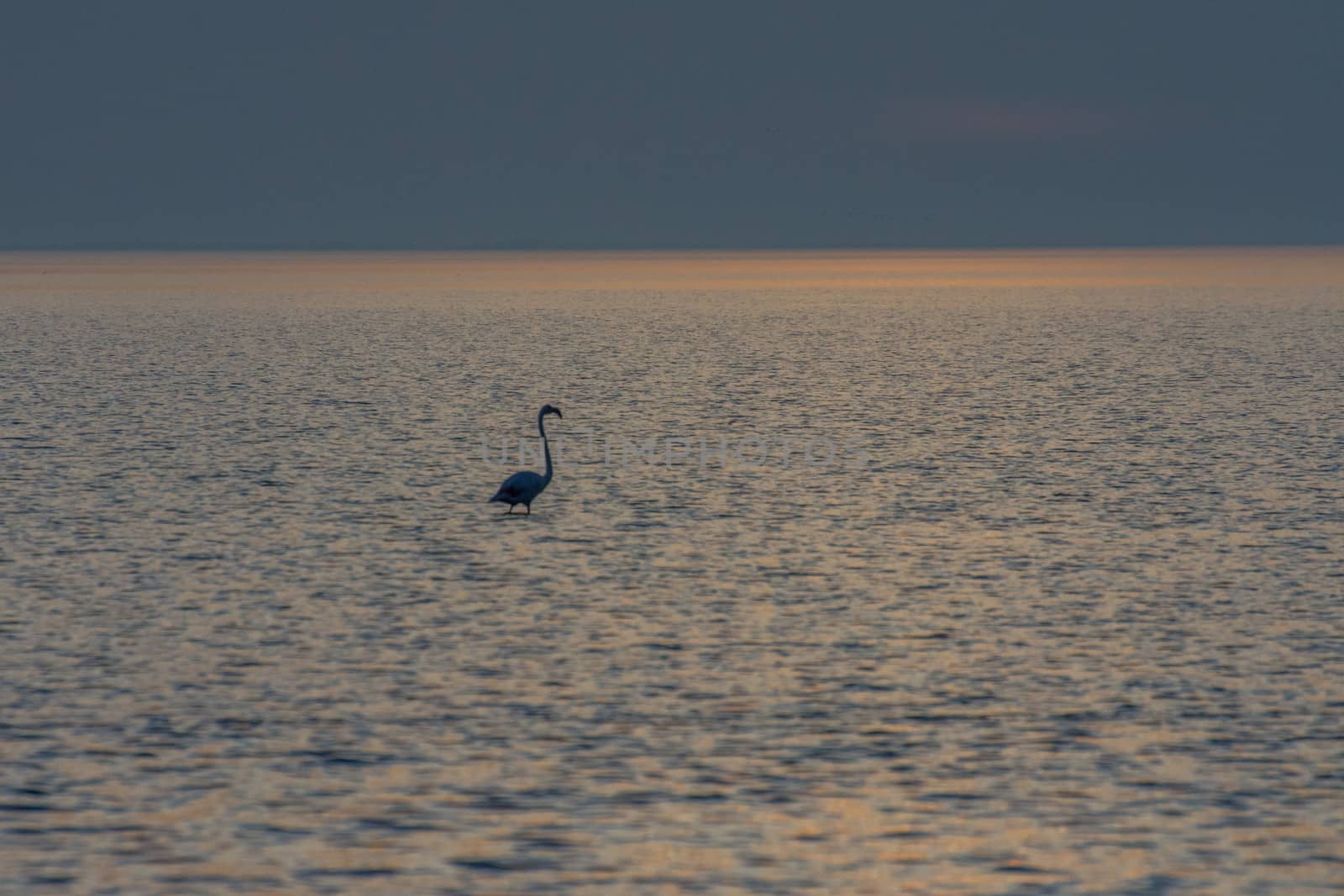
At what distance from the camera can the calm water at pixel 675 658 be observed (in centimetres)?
1475

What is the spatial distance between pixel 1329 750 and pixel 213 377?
188 ft

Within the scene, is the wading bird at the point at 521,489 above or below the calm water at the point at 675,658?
above

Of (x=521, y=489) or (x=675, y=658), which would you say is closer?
(x=675, y=658)

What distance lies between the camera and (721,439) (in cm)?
4672

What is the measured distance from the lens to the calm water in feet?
48.4

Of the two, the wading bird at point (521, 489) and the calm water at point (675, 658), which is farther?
the wading bird at point (521, 489)

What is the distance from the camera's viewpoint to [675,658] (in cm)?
2127

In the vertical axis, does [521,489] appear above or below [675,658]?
above

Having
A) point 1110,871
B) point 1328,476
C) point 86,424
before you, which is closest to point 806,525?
point 1328,476

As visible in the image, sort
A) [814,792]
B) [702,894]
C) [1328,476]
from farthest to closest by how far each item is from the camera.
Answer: [1328,476] → [814,792] → [702,894]

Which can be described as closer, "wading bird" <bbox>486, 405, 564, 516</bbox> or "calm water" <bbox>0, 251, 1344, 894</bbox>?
"calm water" <bbox>0, 251, 1344, 894</bbox>

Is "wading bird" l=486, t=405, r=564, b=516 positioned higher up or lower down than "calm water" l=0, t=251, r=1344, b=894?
higher up

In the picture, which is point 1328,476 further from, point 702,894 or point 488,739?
point 702,894

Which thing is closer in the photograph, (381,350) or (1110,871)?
(1110,871)
